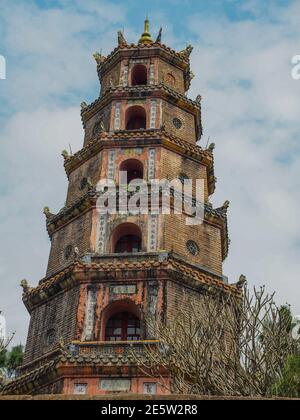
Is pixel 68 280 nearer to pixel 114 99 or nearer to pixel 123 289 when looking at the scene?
pixel 123 289

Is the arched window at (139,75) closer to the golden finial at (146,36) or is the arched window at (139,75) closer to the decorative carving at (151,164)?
the golden finial at (146,36)

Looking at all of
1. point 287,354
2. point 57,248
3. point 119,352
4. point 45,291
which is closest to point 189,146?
point 57,248

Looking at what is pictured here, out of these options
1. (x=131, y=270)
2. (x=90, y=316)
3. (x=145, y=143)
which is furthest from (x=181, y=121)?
(x=90, y=316)

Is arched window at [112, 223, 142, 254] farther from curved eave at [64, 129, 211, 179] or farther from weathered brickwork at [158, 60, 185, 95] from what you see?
weathered brickwork at [158, 60, 185, 95]

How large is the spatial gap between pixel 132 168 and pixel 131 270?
5234 millimetres

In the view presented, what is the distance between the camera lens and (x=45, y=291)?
19.6m

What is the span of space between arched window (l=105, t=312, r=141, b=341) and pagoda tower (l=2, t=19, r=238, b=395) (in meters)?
0.03

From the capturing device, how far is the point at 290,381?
479 inches

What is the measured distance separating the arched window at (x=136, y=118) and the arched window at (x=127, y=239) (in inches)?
196

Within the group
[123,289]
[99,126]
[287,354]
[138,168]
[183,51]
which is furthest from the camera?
[183,51]

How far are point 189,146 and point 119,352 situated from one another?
29.0ft

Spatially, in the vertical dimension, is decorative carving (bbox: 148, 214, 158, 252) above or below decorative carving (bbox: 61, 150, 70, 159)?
below

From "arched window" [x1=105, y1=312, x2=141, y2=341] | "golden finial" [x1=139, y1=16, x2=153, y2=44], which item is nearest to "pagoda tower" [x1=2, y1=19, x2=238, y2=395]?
"arched window" [x1=105, y1=312, x2=141, y2=341]

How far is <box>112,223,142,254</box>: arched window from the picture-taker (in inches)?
805
